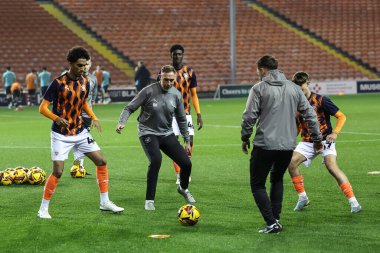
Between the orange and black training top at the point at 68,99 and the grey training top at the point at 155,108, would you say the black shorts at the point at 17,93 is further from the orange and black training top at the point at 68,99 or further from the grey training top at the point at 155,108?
the orange and black training top at the point at 68,99

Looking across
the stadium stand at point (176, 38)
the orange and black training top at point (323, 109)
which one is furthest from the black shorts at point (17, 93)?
the orange and black training top at point (323, 109)

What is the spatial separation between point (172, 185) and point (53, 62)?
33.8 meters

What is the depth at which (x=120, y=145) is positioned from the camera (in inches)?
825

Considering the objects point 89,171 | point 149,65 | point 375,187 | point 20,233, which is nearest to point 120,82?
point 149,65

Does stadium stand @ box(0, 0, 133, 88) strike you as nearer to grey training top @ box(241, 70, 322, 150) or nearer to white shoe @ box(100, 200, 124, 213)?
white shoe @ box(100, 200, 124, 213)

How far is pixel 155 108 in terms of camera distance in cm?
1120

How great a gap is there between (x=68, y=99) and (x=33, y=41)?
38199mm

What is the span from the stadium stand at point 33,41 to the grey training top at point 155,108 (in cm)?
3416

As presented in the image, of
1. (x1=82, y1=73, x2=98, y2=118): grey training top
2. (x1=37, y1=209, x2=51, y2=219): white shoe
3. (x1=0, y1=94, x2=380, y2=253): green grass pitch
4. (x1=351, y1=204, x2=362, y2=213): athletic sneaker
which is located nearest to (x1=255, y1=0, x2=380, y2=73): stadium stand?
(x1=0, y1=94, x2=380, y2=253): green grass pitch

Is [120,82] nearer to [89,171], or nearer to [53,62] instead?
[53,62]

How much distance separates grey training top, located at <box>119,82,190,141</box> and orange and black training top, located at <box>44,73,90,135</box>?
0.74 meters

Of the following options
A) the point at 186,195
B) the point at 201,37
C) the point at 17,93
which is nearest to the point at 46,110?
the point at 186,195

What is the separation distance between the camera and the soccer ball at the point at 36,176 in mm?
13695

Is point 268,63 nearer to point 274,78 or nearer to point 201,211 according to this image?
point 274,78
